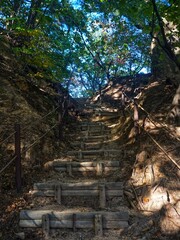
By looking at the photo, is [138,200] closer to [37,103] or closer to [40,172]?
[40,172]

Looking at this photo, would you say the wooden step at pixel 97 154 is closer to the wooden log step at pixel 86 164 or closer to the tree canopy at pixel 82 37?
the wooden log step at pixel 86 164

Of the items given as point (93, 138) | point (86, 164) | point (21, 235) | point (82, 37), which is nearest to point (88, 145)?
point (93, 138)

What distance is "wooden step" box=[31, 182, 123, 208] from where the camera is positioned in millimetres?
5188

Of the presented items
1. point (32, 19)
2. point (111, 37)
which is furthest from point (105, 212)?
point (111, 37)

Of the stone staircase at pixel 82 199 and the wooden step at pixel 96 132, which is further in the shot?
the wooden step at pixel 96 132

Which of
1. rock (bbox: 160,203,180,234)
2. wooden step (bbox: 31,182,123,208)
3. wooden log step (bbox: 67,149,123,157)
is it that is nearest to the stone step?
wooden log step (bbox: 67,149,123,157)

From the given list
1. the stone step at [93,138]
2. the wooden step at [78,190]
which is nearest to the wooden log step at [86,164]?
the wooden step at [78,190]

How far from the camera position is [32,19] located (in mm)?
11539

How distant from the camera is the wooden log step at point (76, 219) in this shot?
440 cm

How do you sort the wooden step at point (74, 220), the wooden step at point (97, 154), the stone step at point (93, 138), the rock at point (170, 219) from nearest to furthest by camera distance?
1. the rock at point (170, 219)
2. the wooden step at point (74, 220)
3. the wooden step at point (97, 154)
4. the stone step at point (93, 138)

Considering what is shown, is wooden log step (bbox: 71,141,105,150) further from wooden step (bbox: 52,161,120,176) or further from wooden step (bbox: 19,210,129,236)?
wooden step (bbox: 19,210,129,236)

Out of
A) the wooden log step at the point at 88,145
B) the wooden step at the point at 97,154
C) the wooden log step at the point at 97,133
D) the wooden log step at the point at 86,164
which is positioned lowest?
the wooden log step at the point at 86,164

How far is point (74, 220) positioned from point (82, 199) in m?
0.82

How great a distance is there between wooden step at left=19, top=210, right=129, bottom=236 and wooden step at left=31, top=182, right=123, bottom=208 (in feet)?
2.25
